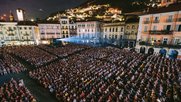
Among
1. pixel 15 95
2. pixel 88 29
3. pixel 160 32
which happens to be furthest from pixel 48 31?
pixel 15 95

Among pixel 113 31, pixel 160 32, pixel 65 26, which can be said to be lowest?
pixel 160 32

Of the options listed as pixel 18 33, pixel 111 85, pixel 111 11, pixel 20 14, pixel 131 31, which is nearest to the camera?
pixel 111 85

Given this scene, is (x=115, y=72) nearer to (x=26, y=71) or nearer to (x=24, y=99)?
(x=24, y=99)

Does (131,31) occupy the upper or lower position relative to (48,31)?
lower

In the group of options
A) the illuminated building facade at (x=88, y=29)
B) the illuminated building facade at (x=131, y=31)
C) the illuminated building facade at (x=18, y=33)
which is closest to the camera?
the illuminated building facade at (x=131, y=31)

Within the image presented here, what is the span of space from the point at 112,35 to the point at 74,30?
23144 mm

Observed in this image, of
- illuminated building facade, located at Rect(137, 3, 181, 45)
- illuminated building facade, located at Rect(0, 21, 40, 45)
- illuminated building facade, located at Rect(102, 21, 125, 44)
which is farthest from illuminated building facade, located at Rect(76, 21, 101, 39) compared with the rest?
illuminated building facade, located at Rect(137, 3, 181, 45)

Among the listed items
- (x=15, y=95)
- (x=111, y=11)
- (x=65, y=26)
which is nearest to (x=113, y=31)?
(x=65, y=26)

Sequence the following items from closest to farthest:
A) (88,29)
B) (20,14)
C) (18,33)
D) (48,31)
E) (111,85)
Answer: (111,85) → (88,29) → (18,33) → (48,31) → (20,14)

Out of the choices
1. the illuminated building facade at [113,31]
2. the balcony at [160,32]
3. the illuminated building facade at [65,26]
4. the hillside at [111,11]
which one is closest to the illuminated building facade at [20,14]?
the illuminated building facade at [65,26]

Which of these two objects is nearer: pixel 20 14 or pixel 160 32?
pixel 160 32

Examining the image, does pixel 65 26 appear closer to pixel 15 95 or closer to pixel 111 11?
pixel 15 95

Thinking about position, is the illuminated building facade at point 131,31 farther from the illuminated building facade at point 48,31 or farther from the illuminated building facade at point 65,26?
the illuminated building facade at point 48,31

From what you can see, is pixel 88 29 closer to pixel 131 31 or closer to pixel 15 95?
pixel 131 31
